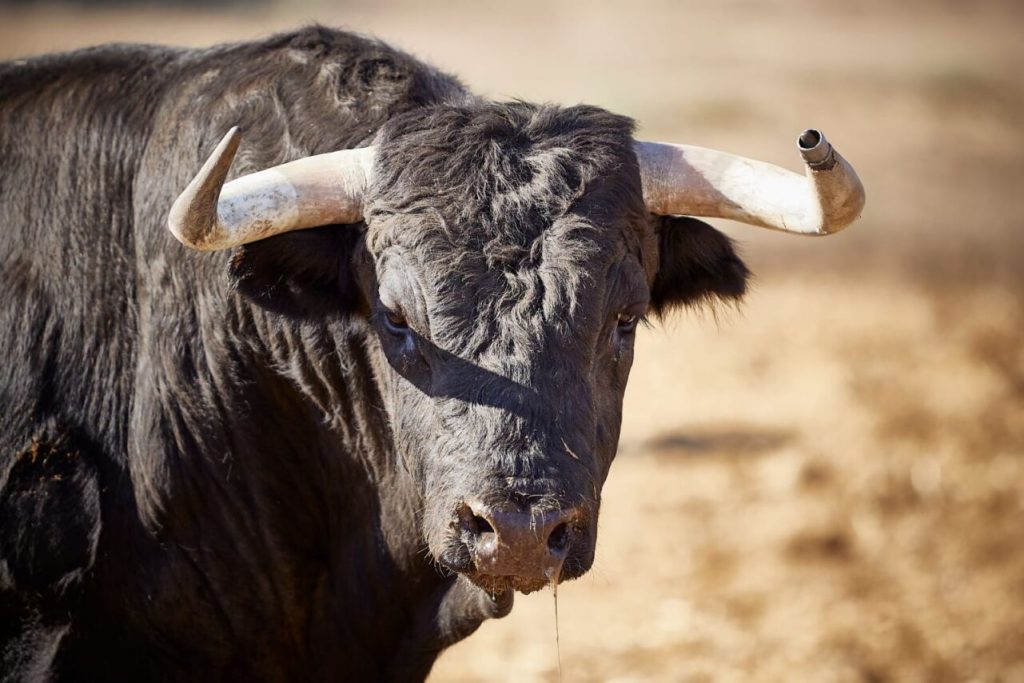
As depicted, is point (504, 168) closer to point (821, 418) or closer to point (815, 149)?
point (815, 149)

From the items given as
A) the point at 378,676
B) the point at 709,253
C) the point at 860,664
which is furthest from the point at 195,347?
the point at 860,664

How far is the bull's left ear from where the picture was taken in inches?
186

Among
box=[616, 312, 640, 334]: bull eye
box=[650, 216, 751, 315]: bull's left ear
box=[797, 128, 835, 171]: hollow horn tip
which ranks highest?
box=[797, 128, 835, 171]: hollow horn tip

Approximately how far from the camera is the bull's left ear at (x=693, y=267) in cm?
472

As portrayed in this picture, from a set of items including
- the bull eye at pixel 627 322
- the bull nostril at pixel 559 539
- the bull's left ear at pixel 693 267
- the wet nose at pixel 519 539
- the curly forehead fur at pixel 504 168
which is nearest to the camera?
the wet nose at pixel 519 539

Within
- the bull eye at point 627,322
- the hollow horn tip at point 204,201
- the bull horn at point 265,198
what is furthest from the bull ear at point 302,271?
the bull eye at point 627,322

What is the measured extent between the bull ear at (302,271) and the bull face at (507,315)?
132mm

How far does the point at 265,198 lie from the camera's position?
13.2ft

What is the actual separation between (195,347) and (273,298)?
0.42 m

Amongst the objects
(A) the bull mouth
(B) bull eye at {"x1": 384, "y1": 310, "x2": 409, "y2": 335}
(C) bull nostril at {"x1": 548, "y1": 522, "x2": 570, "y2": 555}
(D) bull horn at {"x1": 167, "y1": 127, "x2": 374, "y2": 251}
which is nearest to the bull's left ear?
(B) bull eye at {"x1": 384, "y1": 310, "x2": 409, "y2": 335}

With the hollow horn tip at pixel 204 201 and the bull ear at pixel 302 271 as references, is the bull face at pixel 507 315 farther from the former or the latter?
the hollow horn tip at pixel 204 201

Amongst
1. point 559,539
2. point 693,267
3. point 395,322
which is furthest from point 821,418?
point 559,539

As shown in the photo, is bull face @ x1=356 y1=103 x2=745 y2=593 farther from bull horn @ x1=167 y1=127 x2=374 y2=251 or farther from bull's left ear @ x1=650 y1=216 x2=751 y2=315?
bull's left ear @ x1=650 y1=216 x2=751 y2=315

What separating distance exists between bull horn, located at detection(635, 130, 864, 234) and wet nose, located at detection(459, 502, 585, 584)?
1.38 meters
